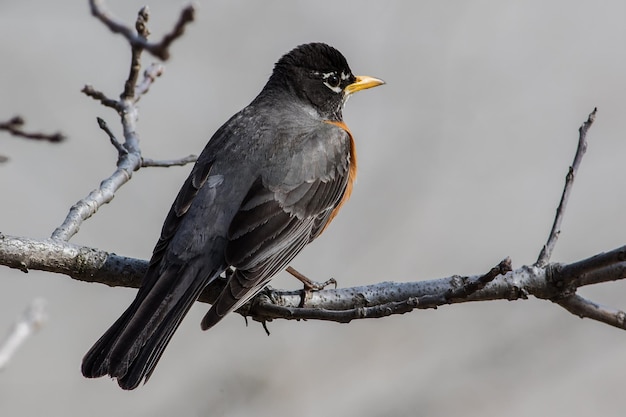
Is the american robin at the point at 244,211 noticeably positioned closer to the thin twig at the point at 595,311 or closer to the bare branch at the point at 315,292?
the bare branch at the point at 315,292

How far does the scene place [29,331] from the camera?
2473mm

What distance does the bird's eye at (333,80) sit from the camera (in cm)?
686

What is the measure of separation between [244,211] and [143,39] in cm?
273

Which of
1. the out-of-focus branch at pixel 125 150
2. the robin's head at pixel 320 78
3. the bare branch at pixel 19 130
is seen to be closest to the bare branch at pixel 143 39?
the bare branch at pixel 19 130

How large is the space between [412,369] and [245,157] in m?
2.35

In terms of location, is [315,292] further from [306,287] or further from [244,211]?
[244,211]

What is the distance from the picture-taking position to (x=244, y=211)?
5082 millimetres

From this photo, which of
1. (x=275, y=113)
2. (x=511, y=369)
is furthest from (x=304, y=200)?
(x=511, y=369)

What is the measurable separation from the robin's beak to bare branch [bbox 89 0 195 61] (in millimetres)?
4538

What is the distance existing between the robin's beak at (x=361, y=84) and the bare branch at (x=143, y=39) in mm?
4538

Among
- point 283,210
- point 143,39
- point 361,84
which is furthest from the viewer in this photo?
point 361,84

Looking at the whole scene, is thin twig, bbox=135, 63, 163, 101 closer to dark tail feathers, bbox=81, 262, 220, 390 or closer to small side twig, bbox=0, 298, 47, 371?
dark tail feathers, bbox=81, 262, 220, 390

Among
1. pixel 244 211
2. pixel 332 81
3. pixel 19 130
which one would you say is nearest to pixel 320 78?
pixel 332 81

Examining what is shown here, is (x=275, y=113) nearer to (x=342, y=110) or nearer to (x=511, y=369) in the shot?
(x=342, y=110)
